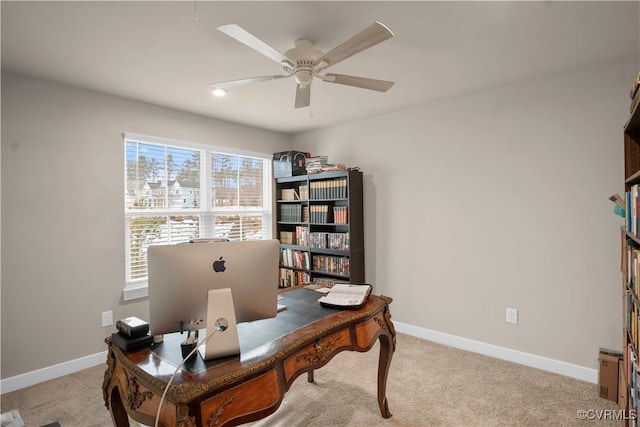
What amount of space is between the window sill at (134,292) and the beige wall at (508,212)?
7.83 ft

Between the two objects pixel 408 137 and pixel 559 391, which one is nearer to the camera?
pixel 559 391

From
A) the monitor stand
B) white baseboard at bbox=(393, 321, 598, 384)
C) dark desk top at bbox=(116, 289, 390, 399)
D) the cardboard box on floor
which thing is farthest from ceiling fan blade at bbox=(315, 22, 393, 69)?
white baseboard at bbox=(393, 321, 598, 384)

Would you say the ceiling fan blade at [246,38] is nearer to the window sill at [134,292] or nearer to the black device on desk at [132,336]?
the black device on desk at [132,336]

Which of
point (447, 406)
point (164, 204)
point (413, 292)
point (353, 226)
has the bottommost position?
point (447, 406)

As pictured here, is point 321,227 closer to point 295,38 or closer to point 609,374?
point 295,38

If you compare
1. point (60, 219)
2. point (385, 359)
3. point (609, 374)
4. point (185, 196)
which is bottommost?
point (609, 374)

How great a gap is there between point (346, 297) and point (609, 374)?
191cm

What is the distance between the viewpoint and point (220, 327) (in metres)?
1.35

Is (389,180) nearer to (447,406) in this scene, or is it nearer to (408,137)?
(408,137)

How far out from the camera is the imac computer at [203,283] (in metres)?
1.34

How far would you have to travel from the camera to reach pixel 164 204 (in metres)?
3.51

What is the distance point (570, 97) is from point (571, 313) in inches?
67.3

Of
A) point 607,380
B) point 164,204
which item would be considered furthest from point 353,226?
point 607,380

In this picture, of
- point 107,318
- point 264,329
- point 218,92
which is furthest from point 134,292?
point 264,329
